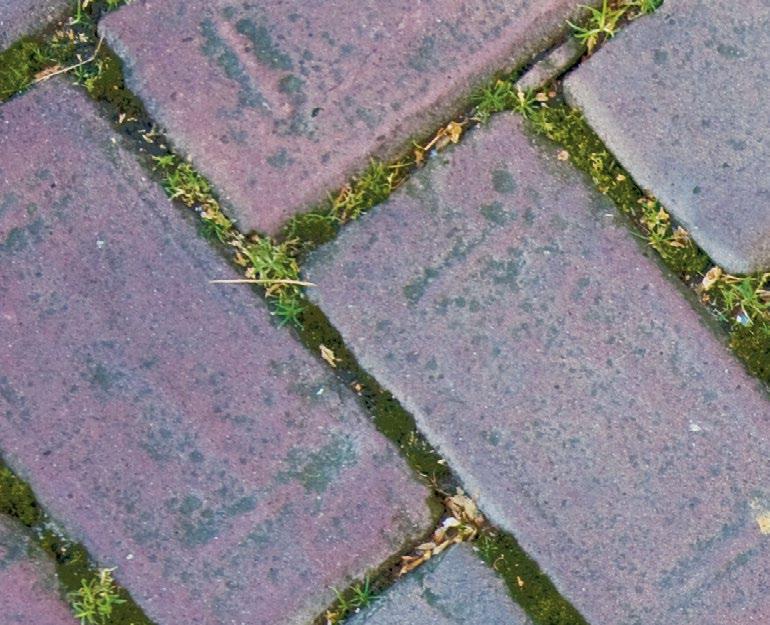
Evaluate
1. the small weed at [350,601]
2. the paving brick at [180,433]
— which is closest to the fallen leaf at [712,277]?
the paving brick at [180,433]

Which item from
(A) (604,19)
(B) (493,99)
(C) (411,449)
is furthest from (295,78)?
(C) (411,449)

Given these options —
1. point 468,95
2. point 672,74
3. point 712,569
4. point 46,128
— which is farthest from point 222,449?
point 672,74

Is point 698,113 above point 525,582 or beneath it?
above

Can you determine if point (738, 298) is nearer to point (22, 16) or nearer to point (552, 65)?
point (552, 65)

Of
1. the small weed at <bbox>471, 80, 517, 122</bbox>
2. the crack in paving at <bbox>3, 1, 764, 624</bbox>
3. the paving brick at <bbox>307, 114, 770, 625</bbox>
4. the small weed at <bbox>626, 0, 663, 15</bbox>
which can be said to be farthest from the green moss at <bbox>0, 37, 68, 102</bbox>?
the small weed at <bbox>626, 0, 663, 15</bbox>

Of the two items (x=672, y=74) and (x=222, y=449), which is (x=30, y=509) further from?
(x=672, y=74)
